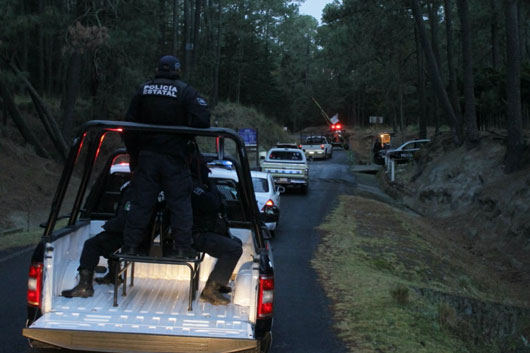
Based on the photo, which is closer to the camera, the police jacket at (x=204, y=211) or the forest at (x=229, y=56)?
the police jacket at (x=204, y=211)

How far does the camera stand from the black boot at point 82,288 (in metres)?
5.12

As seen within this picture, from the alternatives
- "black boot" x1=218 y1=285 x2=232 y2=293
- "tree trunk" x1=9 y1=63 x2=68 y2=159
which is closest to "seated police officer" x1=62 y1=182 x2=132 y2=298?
"black boot" x1=218 y1=285 x2=232 y2=293

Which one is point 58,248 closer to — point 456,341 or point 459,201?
point 456,341

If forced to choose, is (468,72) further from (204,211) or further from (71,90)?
(204,211)

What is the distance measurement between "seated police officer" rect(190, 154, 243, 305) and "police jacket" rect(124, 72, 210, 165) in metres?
0.44

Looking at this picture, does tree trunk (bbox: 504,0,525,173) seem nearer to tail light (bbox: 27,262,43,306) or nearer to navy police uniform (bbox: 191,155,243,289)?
navy police uniform (bbox: 191,155,243,289)

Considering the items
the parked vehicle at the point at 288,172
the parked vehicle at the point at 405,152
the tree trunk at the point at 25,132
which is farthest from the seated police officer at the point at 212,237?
the parked vehicle at the point at 405,152

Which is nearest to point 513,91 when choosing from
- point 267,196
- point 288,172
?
point 288,172

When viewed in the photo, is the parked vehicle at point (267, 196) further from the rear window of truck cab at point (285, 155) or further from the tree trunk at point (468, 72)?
the tree trunk at point (468, 72)

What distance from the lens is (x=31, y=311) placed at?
4.80 metres

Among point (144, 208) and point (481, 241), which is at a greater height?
point (144, 208)

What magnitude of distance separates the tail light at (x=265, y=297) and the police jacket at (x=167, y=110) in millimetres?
→ 1196

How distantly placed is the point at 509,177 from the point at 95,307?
19024 millimetres

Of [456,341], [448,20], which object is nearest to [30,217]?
[456,341]
